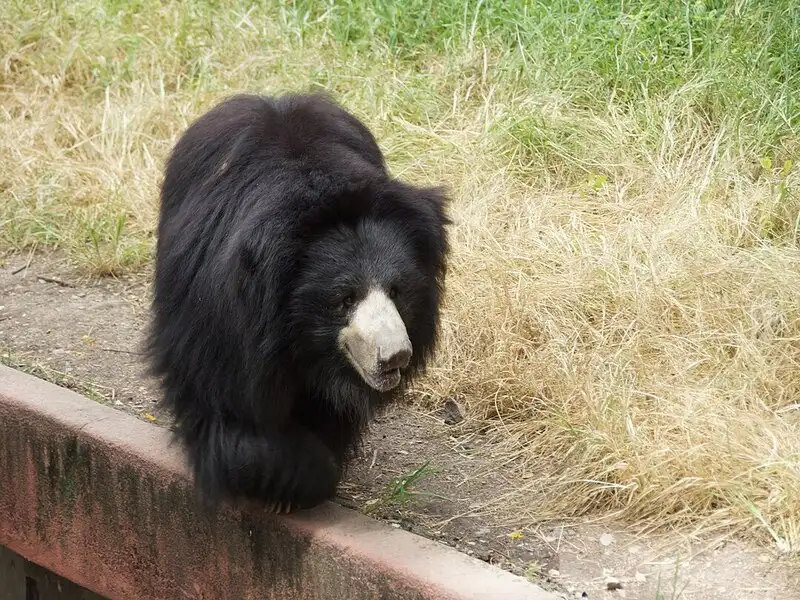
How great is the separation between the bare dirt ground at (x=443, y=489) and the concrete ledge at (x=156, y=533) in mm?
298

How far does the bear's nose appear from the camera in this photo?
271 cm

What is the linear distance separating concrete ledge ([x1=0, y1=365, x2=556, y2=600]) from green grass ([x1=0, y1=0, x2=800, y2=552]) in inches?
27.4

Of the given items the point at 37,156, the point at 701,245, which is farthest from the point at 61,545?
the point at 37,156

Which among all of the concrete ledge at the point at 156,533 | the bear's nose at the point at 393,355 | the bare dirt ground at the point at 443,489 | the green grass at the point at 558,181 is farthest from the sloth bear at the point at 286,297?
the green grass at the point at 558,181

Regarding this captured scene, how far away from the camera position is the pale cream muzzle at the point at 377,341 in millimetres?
2725

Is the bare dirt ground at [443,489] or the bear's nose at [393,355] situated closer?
the bear's nose at [393,355]

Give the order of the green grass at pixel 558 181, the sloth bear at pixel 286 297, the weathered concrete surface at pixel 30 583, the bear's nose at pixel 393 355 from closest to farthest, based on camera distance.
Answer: the bear's nose at pixel 393 355 → the sloth bear at pixel 286 297 → the green grass at pixel 558 181 → the weathered concrete surface at pixel 30 583

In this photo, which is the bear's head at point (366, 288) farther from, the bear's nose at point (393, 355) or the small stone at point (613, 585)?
the small stone at point (613, 585)

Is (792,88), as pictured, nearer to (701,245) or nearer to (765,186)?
(765,186)

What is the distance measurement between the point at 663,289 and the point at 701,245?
13.5 inches

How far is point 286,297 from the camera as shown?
2861 millimetres

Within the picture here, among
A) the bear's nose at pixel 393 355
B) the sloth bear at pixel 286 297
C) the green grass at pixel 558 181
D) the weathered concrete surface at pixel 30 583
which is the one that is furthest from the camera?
the weathered concrete surface at pixel 30 583

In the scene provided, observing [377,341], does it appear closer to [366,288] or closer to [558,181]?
[366,288]

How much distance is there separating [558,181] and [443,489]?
6.96 feet
